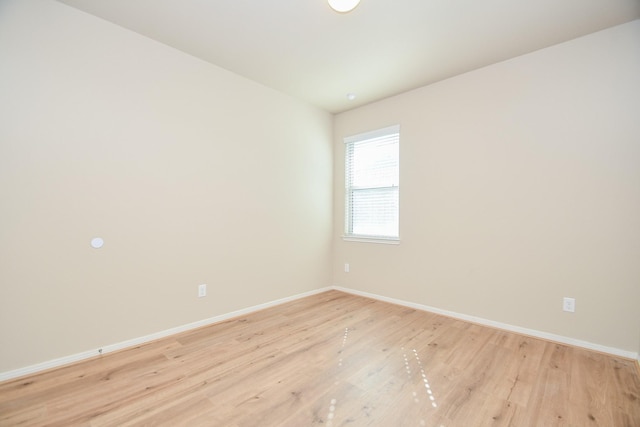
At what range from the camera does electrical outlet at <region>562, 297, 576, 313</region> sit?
2.37 m

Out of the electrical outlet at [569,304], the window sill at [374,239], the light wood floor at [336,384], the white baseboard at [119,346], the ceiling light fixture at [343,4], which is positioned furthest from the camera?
the window sill at [374,239]

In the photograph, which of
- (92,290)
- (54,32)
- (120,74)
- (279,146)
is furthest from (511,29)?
(92,290)

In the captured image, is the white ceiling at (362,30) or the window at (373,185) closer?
the white ceiling at (362,30)

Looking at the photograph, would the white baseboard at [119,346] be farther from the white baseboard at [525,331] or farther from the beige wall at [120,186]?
the white baseboard at [525,331]

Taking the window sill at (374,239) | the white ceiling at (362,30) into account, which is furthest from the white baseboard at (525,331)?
the white ceiling at (362,30)

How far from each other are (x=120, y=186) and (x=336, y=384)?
2.29m

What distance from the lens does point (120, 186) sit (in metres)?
2.31

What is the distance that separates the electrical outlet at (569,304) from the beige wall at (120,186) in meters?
2.86

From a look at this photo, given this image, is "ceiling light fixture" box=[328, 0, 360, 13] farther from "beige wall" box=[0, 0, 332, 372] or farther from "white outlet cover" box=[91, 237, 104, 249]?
"white outlet cover" box=[91, 237, 104, 249]

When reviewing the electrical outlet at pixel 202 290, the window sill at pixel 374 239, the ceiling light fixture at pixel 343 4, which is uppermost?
the ceiling light fixture at pixel 343 4

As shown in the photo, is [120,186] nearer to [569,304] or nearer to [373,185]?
[373,185]

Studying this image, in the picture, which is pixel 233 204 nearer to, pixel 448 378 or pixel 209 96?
pixel 209 96

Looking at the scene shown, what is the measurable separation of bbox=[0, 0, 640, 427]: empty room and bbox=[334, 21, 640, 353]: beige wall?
0.05 ft

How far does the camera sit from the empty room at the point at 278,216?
5.88 feet
